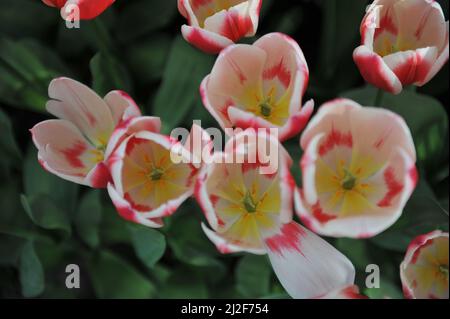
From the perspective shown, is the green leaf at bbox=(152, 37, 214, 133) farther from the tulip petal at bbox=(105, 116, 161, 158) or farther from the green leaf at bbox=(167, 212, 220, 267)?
the tulip petal at bbox=(105, 116, 161, 158)

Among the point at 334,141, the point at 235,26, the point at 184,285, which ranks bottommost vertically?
the point at 184,285

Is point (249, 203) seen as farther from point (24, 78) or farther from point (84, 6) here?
point (24, 78)

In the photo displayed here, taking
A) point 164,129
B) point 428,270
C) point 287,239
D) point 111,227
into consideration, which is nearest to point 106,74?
point 164,129

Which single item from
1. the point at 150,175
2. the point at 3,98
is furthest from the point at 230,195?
the point at 3,98

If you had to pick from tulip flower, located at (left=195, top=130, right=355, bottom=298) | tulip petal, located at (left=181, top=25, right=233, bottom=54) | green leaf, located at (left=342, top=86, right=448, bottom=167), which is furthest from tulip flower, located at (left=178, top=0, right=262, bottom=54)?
green leaf, located at (left=342, top=86, right=448, bottom=167)

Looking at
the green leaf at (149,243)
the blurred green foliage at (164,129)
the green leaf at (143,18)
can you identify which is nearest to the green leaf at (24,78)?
the blurred green foliage at (164,129)

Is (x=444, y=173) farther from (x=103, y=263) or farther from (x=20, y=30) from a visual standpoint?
(x=20, y=30)
